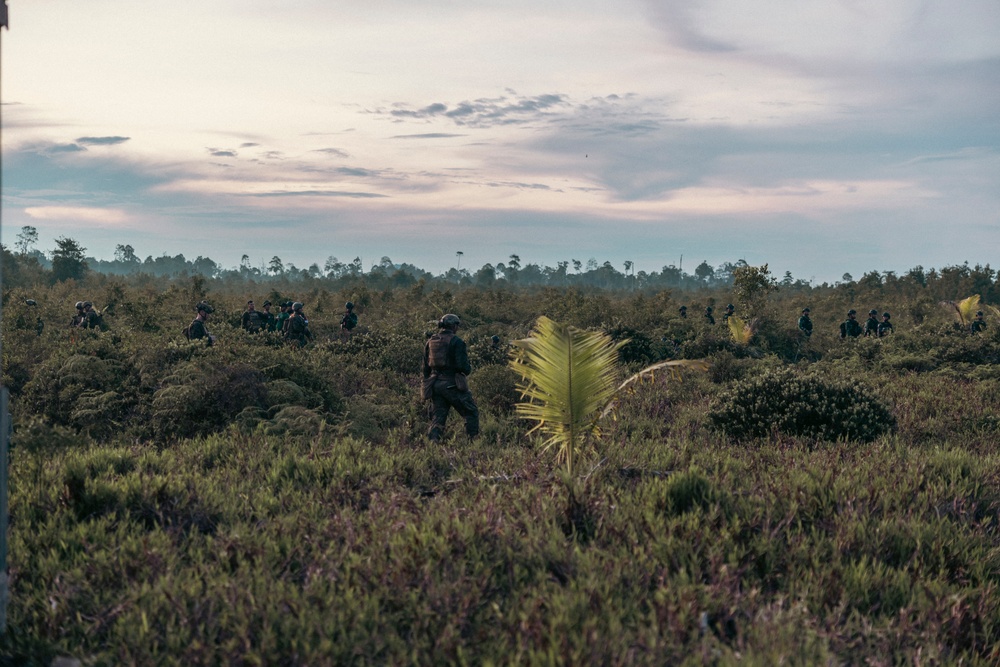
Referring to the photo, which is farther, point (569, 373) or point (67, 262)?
point (67, 262)

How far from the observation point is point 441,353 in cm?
930

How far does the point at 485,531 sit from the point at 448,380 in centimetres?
422

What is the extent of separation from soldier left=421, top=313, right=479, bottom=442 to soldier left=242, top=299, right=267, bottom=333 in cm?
1047

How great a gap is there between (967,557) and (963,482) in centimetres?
156

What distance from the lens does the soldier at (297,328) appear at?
53.1 feet

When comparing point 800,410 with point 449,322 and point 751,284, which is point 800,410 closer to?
point 449,322

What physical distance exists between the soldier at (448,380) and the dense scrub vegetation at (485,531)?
0.33 meters

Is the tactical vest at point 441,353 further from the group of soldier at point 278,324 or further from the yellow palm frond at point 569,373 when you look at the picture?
the group of soldier at point 278,324

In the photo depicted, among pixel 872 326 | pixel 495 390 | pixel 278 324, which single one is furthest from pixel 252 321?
pixel 872 326

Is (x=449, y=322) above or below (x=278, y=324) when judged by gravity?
above

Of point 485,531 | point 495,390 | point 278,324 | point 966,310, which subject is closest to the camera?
point 485,531

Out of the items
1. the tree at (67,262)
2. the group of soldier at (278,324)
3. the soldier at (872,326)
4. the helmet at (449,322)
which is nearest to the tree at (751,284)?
the soldier at (872,326)

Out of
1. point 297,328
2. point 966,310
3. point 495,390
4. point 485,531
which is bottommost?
point 485,531

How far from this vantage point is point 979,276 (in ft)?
147
